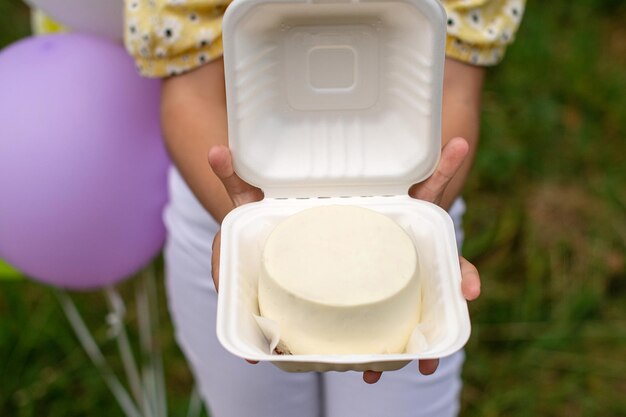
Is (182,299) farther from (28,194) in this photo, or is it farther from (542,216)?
(542,216)

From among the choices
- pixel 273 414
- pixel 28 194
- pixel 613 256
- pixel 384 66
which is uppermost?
pixel 384 66

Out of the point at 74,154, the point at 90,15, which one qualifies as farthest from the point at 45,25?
the point at 74,154

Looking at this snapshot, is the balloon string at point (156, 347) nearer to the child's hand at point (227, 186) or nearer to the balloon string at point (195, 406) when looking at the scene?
the balloon string at point (195, 406)

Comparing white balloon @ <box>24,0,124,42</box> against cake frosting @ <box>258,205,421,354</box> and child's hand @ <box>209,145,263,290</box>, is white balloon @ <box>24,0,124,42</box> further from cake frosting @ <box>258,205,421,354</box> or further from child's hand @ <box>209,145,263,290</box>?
cake frosting @ <box>258,205,421,354</box>

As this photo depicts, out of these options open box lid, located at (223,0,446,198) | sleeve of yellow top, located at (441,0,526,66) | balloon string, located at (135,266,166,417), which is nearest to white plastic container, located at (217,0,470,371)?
open box lid, located at (223,0,446,198)

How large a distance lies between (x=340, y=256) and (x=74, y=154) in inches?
18.8

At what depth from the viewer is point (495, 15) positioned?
3.25 ft

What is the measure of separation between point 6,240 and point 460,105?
0.66 metres

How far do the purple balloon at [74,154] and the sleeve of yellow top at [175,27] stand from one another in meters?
0.15

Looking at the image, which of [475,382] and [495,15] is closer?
[495,15]

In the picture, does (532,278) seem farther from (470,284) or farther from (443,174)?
(470,284)

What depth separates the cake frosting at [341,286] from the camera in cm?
73

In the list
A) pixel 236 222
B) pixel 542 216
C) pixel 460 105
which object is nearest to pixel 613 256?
pixel 542 216

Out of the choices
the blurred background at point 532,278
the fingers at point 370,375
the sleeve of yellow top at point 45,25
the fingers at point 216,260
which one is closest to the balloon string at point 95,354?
the blurred background at point 532,278
